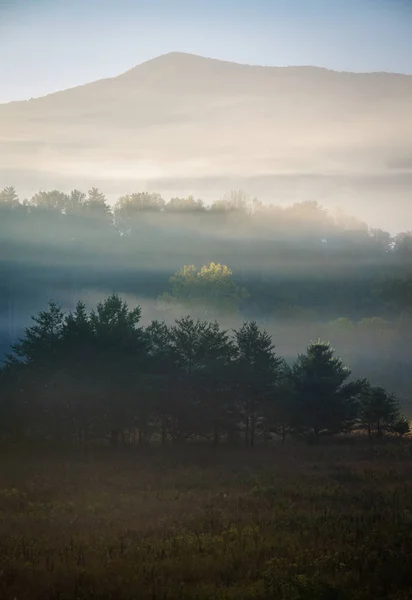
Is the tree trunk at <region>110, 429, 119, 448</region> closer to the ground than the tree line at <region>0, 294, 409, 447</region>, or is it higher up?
closer to the ground

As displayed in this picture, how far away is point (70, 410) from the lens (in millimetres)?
44844

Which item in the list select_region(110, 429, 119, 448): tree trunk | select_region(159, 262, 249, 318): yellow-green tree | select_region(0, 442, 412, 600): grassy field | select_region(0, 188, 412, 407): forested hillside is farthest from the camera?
select_region(159, 262, 249, 318): yellow-green tree

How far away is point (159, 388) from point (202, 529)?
23539mm

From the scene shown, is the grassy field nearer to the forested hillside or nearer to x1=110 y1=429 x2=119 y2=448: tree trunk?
x1=110 y1=429 x2=119 y2=448: tree trunk

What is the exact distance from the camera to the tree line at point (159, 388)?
44969 mm

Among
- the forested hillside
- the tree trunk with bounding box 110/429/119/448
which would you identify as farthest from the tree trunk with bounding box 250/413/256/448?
the forested hillside

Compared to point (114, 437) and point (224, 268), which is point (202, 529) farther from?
point (224, 268)

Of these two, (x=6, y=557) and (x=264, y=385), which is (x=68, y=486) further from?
(x=264, y=385)

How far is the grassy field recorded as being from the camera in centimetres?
1814

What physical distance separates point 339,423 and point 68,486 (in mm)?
25109

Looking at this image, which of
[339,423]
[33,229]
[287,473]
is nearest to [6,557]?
[287,473]

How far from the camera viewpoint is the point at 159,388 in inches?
1865

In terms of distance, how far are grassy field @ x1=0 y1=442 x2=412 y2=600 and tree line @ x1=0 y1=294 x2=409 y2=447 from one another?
4138mm

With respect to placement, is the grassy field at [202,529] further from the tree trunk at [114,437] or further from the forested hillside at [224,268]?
the forested hillside at [224,268]
